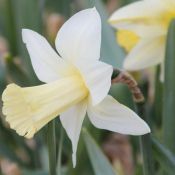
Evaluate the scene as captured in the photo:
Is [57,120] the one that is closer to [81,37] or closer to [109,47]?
[109,47]

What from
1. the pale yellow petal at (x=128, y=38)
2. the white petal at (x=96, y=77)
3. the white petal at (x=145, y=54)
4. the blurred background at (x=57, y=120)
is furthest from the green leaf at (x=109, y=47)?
the white petal at (x=96, y=77)

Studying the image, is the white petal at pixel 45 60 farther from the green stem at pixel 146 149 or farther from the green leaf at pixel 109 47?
the green leaf at pixel 109 47

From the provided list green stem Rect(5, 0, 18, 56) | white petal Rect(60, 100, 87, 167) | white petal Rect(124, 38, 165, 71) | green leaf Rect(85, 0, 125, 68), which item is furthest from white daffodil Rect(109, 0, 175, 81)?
green stem Rect(5, 0, 18, 56)

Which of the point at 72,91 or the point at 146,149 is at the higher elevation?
the point at 72,91

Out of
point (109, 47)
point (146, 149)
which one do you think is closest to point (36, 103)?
point (146, 149)

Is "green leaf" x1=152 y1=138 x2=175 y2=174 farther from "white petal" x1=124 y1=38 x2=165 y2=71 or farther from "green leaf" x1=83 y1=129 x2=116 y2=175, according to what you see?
"white petal" x1=124 y1=38 x2=165 y2=71
